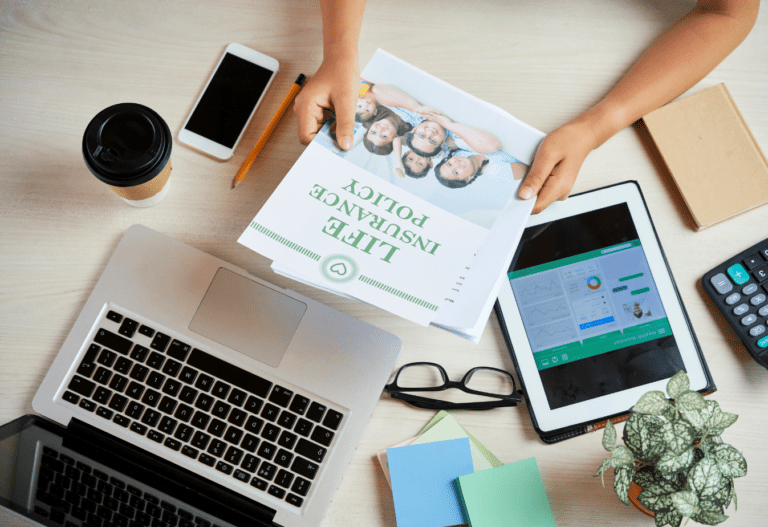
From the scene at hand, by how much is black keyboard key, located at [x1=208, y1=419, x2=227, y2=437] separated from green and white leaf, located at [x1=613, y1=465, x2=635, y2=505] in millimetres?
447

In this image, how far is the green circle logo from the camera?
54cm

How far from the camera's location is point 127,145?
577 mm

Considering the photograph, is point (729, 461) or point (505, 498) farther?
point (505, 498)

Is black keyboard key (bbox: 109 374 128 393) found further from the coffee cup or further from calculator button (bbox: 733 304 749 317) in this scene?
calculator button (bbox: 733 304 749 317)

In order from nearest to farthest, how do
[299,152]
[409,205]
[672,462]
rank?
[672,462]
[409,205]
[299,152]

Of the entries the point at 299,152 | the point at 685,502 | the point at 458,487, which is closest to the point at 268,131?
the point at 299,152

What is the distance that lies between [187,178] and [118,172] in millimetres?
129

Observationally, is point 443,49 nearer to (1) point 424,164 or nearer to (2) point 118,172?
(1) point 424,164

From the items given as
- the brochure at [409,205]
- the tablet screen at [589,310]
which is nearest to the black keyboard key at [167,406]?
the brochure at [409,205]

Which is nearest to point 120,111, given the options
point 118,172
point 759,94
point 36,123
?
point 118,172

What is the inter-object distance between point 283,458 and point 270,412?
0.19ft

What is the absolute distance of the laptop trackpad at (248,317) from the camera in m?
0.64

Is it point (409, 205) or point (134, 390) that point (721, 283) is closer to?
point (409, 205)

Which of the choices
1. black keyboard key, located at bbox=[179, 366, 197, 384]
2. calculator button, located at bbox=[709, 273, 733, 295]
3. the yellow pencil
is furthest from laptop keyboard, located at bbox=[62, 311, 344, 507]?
calculator button, located at bbox=[709, 273, 733, 295]
